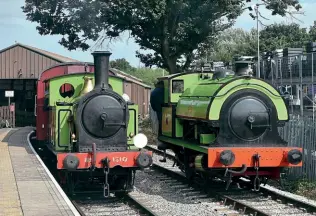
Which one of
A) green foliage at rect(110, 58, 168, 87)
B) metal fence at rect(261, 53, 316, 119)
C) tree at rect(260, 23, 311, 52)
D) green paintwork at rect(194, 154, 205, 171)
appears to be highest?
tree at rect(260, 23, 311, 52)

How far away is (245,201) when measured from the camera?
35.1 feet

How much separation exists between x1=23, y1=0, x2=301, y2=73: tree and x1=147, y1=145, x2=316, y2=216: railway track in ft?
39.7

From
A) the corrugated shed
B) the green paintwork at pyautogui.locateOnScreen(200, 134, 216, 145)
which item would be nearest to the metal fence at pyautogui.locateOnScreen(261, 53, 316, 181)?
the green paintwork at pyautogui.locateOnScreen(200, 134, 216, 145)

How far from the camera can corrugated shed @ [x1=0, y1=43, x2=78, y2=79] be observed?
107 ft

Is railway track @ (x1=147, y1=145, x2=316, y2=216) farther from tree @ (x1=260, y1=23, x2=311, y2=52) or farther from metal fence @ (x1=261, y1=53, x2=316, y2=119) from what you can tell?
tree @ (x1=260, y1=23, x2=311, y2=52)

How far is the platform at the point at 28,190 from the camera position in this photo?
788 cm

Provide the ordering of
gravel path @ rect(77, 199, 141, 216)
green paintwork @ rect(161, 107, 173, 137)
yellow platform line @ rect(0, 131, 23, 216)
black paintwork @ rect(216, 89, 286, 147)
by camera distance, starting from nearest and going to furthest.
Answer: yellow platform line @ rect(0, 131, 23, 216), gravel path @ rect(77, 199, 141, 216), black paintwork @ rect(216, 89, 286, 147), green paintwork @ rect(161, 107, 173, 137)

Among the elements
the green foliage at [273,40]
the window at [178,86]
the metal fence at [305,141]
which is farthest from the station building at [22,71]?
the green foliage at [273,40]

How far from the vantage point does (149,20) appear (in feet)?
77.8

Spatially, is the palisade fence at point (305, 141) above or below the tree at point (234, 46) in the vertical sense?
below

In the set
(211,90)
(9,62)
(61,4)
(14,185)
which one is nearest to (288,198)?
(211,90)

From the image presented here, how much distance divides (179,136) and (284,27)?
2185 inches

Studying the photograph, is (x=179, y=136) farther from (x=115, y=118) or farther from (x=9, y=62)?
(x=9, y=62)

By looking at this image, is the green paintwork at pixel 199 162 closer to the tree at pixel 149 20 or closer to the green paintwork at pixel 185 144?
the green paintwork at pixel 185 144
